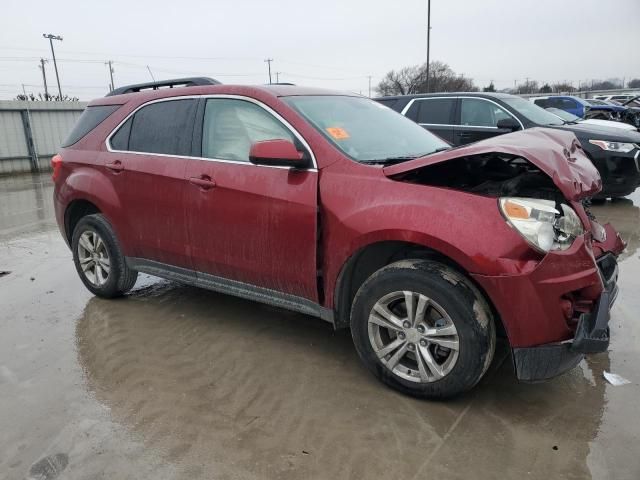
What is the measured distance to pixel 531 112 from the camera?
26.5 ft

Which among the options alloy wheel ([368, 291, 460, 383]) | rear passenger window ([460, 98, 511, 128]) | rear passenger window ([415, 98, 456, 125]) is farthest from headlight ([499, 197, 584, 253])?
rear passenger window ([415, 98, 456, 125])

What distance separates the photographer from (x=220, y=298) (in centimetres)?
466

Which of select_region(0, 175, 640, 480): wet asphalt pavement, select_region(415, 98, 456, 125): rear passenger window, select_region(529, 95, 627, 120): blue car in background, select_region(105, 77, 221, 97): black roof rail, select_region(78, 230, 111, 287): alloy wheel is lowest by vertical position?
select_region(0, 175, 640, 480): wet asphalt pavement

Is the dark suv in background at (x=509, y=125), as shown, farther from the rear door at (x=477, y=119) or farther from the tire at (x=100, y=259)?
the tire at (x=100, y=259)

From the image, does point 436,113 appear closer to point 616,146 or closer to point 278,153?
point 616,146

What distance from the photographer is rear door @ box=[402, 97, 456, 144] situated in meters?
8.33

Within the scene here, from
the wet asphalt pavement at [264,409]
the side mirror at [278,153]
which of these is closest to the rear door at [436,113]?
the wet asphalt pavement at [264,409]

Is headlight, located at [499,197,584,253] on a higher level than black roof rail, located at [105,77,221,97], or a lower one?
lower

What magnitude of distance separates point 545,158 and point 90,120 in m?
3.81

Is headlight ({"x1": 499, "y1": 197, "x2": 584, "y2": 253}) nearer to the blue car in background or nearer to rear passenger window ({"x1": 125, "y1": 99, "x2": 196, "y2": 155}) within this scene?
rear passenger window ({"x1": 125, "y1": 99, "x2": 196, "y2": 155})

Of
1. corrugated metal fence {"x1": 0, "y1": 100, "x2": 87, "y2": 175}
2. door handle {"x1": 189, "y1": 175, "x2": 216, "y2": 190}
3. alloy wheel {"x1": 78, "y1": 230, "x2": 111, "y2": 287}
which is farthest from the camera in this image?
corrugated metal fence {"x1": 0, "y1": 100, "x2": 87, "y2": 175}

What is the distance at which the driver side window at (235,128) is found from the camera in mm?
3463

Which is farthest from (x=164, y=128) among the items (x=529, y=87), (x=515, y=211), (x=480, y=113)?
(x=529, y=87)

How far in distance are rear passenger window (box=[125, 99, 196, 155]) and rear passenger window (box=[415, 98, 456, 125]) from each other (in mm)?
5372
